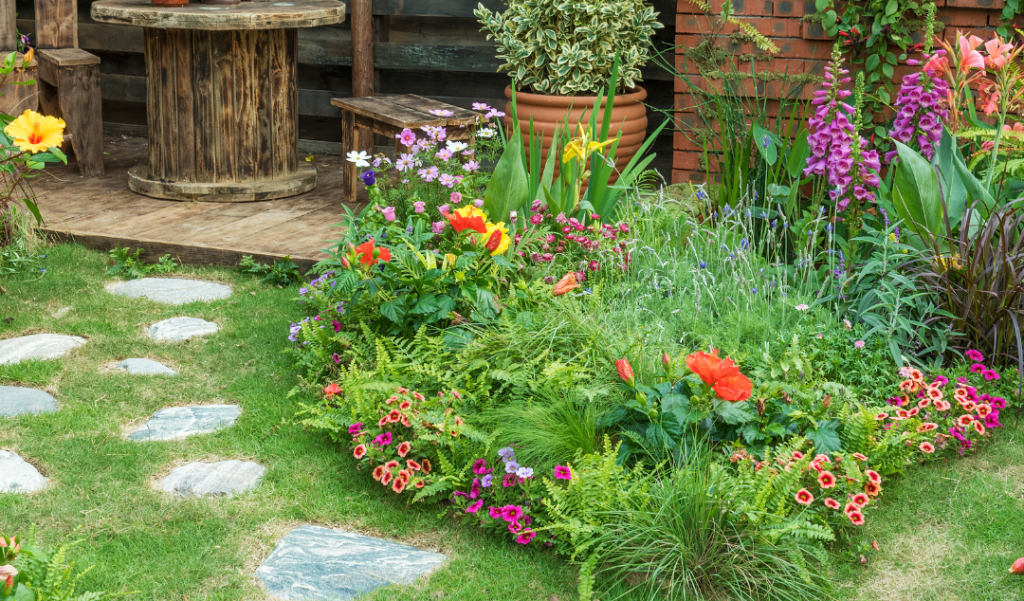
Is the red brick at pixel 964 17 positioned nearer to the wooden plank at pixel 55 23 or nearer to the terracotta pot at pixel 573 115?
the terracotta pot at pixel 573 115

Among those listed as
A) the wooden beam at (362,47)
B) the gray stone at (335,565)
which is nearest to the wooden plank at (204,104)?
the wooden beam at (362,47)

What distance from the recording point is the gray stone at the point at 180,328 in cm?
361

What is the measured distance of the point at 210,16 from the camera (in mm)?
4621

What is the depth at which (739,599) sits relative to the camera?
210 centimetres

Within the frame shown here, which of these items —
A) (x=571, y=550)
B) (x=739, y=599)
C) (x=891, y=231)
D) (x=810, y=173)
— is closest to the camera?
(x=739, y=599)

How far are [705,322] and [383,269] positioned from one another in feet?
3.43

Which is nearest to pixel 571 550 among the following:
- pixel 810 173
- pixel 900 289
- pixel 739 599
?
pixel 739 599

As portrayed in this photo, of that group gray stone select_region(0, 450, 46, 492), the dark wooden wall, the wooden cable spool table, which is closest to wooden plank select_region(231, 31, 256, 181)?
the wooden cable spool table

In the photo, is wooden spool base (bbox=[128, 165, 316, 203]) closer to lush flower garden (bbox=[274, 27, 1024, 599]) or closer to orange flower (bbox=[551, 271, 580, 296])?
lush flower garden (bbox=[274, 27, 1024, 599])

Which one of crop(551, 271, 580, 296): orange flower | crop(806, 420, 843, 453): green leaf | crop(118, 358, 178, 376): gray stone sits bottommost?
crop(118, 358, 178, 376): gray stone

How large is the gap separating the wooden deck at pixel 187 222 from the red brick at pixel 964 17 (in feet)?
9.76

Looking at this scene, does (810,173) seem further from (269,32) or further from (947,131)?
(269,32)

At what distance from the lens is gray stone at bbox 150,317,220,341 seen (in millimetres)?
3605

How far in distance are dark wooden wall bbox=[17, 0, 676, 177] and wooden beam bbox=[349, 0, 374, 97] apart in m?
0.18
